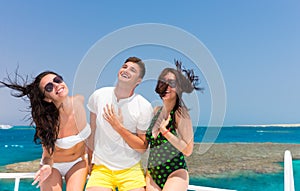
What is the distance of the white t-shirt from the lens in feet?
7.09

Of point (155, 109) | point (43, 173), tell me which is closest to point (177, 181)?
point (155, 109)

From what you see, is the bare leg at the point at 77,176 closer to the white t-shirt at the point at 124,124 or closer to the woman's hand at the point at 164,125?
the white t-shirt at the point at 124,124

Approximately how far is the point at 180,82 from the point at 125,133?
1.64 ft

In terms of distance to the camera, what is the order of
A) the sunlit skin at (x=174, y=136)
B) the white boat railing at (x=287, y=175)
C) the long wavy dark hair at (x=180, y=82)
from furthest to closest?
the sunlit skin at (x=174, y=136) → the long wavy dark hair at (x=180, y=82) → the white boat railing at (x=287, y=175)

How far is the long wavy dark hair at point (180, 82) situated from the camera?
201 centimetres

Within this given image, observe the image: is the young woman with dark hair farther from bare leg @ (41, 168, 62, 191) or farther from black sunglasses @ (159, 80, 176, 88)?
black sunglasses @ (159, 80, 176, 88)

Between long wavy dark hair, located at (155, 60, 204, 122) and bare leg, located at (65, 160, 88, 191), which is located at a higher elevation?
long wavy dark hair, located at (155, 60, 204, 122)

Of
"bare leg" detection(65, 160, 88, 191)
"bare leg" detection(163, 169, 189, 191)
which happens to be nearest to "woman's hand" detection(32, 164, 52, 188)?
"bare leg" detection(65, 160, 88, 191)

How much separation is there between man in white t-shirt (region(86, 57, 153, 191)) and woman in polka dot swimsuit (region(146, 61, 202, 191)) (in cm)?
7

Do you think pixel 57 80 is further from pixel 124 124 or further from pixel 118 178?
pixel 118 178

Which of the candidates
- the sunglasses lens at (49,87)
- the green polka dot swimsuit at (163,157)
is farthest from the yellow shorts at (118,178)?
the sunglasses lens at (49,87)

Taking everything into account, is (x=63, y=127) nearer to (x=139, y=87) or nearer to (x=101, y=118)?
(x=101, y=118)

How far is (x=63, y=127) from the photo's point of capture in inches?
92.4

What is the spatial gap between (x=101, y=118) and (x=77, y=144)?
34 centimetres
